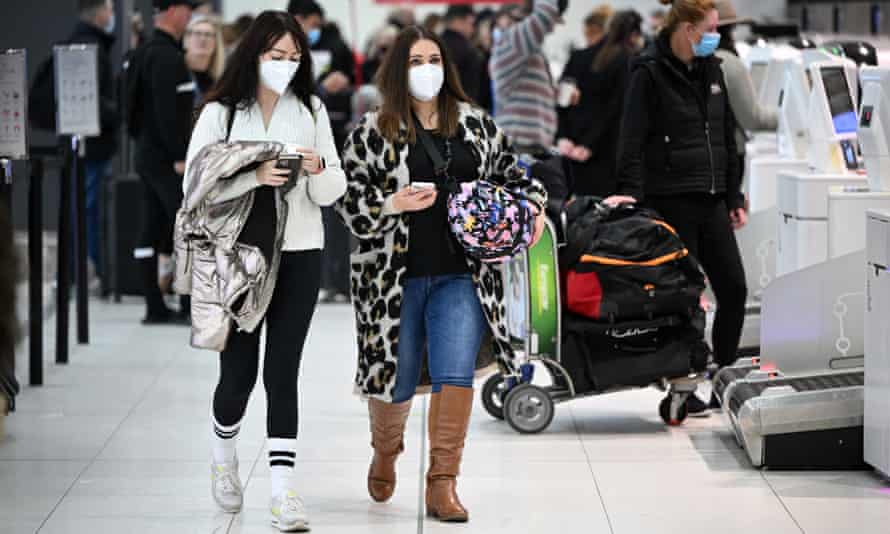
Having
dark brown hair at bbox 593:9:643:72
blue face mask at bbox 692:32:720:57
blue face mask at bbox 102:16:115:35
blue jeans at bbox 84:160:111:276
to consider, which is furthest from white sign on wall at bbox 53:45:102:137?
blue face mask at bbox 692:32:720:57

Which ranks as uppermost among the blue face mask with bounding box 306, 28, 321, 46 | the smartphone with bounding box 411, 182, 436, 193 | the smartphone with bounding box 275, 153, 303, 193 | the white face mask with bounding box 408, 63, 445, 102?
the blue face mask with bounding box 306, 28, 321, 46

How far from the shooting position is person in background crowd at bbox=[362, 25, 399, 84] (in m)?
12.2

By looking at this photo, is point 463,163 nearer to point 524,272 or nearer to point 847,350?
point 524,272

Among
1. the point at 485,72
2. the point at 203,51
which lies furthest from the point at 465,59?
the point at 203,51

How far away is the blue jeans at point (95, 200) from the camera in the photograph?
10.0 metres

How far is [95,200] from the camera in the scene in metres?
10.2

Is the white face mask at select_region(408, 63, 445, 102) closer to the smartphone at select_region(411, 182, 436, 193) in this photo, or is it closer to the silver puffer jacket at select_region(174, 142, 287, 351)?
the smartphone at select_region(411, 182, 436, 193)

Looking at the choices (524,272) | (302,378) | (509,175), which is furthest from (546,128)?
(509,175)

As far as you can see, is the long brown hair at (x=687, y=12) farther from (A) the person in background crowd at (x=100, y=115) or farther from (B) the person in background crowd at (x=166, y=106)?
(A) the person in background crowd at (x=100, y=115)

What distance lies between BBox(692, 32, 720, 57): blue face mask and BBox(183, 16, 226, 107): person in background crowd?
3506 millimetres

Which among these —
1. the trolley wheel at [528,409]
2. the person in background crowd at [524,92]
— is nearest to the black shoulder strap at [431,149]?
the trolley wheel at [528,409]

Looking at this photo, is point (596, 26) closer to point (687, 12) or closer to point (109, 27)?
point (109, 27)

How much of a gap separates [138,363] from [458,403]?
136 inches

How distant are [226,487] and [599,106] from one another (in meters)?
Result: 5.47
